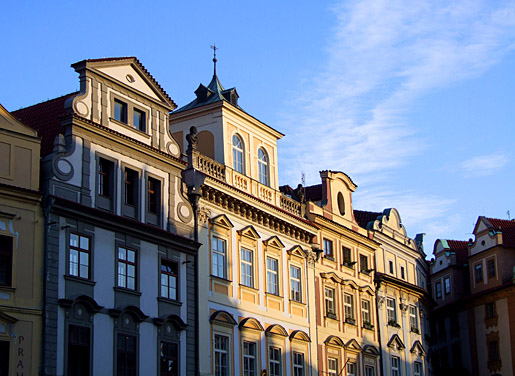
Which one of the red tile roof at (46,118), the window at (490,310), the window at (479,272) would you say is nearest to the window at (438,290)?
the window at (479,272)

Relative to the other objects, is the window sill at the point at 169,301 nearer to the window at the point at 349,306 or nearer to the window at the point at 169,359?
the window at the point at 169,359

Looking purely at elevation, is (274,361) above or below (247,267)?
below

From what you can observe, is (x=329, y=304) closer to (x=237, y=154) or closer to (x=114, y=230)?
(x=237, y=154)

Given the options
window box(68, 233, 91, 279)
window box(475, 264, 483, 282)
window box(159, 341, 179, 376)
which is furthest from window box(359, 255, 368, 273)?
window box(68, 233, 91, 279)

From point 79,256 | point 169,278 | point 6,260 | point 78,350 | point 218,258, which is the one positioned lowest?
point 78,350

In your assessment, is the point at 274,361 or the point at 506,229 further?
the point at 506,229

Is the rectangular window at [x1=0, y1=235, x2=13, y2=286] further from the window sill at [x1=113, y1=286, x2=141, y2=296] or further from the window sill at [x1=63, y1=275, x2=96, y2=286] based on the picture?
the window sill at [x1=113, y1=286, x2=141, y2=296]

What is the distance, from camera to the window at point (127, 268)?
121ft

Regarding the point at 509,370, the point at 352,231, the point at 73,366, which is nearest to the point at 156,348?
the point at 73,366

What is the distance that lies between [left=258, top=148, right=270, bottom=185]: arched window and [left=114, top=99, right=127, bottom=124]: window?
11631 millimetres

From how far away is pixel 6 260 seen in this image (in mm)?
32562

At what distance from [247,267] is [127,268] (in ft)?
30.6

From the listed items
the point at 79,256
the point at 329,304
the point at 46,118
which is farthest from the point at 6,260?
the point at 329,304

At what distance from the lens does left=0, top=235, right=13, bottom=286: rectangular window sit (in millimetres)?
32312
